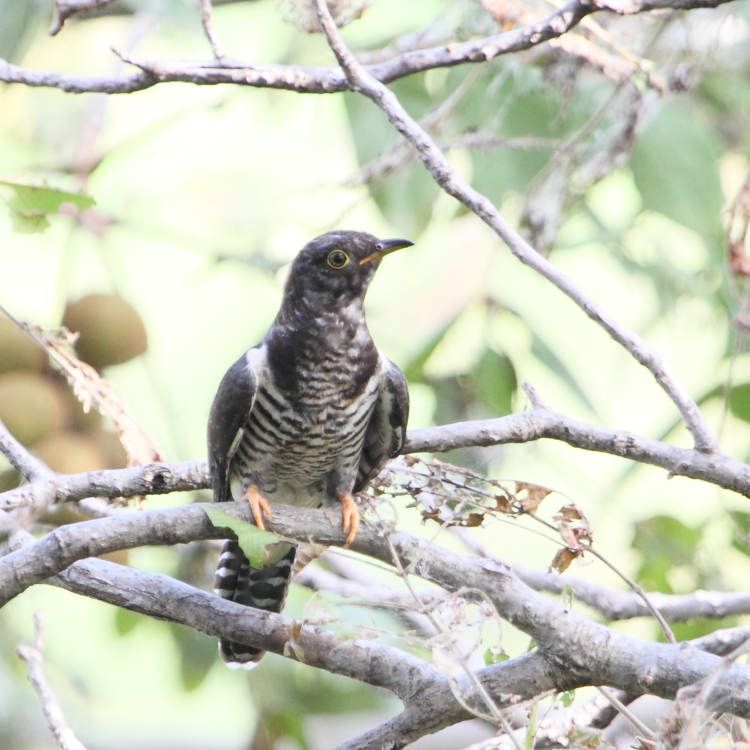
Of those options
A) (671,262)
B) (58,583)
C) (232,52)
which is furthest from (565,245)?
(58,583)

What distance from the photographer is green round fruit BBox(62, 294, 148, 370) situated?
2709 mm

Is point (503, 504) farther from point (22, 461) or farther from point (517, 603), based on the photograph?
point (22, 461)

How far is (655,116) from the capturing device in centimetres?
319

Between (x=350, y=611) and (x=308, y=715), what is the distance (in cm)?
54

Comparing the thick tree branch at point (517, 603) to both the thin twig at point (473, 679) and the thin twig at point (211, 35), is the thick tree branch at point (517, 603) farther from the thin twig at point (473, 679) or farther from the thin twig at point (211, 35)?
the thin twig at point (211, 35)

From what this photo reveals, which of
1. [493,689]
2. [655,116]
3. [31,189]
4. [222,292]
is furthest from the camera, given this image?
[222,292]

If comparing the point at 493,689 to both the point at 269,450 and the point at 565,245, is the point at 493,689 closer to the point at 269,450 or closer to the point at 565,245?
the point at 269,450

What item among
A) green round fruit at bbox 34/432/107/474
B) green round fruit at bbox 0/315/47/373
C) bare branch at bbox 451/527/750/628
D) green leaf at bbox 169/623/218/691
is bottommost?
green leaf at bbox 169/623/218/691

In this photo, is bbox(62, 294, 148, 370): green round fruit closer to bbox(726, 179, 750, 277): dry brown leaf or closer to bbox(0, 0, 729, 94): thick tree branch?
bbox(0, 0, 729, 94): thick tree branch

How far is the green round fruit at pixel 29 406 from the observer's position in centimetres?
255

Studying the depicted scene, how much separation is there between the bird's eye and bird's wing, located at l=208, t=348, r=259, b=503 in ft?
1.16

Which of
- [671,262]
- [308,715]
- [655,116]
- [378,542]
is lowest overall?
[308,715]

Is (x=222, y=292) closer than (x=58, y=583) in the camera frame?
No

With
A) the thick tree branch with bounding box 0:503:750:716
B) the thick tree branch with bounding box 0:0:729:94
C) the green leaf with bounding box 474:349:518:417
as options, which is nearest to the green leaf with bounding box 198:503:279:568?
the thick tree branch with bounding box 0:503:750:716
